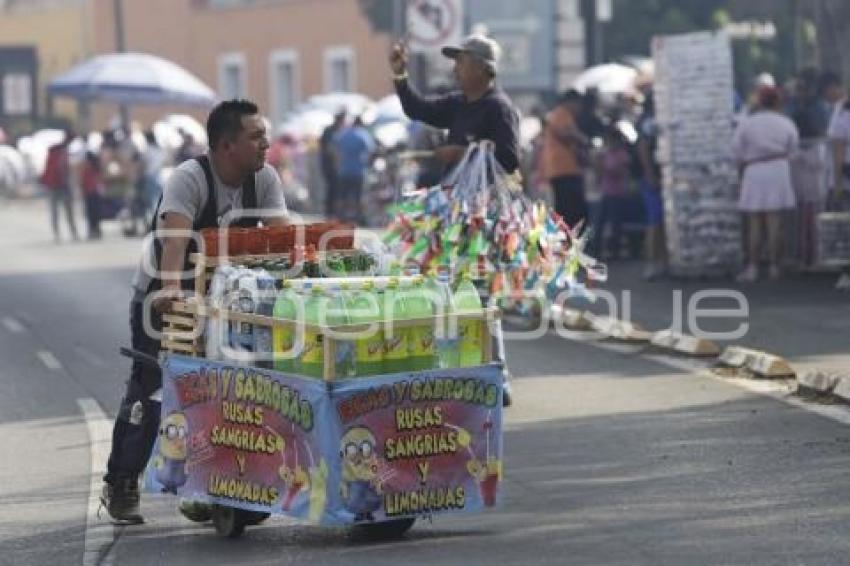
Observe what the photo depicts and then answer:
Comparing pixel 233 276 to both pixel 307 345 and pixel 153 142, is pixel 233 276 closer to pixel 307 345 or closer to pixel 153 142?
pixel 307 345

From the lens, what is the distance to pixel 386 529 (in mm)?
9609

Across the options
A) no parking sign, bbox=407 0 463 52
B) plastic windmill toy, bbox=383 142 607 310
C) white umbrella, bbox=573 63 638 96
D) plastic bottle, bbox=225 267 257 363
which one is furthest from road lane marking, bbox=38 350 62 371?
white umbrella, bbox=573 63 638 96

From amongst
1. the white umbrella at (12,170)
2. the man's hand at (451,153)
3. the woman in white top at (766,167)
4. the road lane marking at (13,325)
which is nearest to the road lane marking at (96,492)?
the man's hand at (451,153)

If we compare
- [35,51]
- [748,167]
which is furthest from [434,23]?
[35,51]

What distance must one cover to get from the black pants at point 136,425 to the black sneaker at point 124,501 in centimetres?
3

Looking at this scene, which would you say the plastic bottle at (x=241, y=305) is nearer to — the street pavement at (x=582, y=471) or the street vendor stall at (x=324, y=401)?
the street vendor stall at (x=324, y=401)

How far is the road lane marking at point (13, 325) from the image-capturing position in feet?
68.5

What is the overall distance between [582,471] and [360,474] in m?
2.43

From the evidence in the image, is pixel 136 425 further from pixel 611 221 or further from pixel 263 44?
pixel 263 44

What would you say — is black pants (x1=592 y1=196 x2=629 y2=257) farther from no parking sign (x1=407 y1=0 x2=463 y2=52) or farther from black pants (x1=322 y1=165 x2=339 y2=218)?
black pants (x1=322 y1=165 x2=339 y2=218)

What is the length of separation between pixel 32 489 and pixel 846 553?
4.23m

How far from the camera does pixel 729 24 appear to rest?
47.6 metres

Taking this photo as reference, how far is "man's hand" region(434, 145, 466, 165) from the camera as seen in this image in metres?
14.5

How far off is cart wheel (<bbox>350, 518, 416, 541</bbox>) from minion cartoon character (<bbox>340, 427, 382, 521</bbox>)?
0.36m
